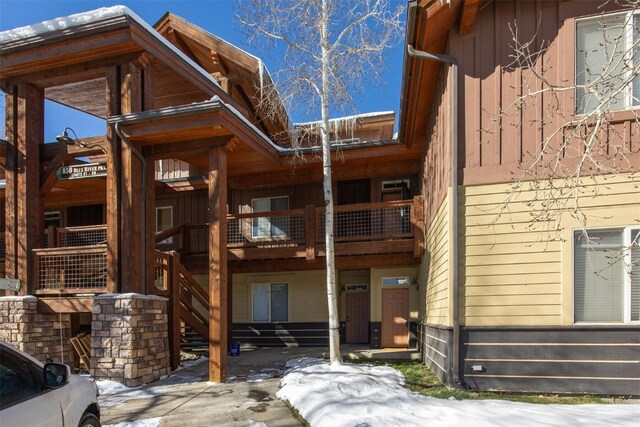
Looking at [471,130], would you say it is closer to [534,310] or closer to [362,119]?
[534,310]

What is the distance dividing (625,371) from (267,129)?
11.2 m

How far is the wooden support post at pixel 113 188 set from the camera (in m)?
8.27

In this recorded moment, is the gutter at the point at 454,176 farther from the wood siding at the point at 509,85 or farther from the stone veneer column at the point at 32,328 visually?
the stone veneer column at the point at 32,328

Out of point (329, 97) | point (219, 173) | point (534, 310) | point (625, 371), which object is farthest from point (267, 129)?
point (625, 371)

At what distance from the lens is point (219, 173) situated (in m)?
8.44

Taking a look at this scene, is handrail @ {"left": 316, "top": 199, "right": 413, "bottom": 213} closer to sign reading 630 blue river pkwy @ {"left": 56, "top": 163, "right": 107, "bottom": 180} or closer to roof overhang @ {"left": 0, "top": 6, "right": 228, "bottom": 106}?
sign reading 630 blue river pkwy @ {"left": 56, "top": 163, "right": 107, "bottom": 180}

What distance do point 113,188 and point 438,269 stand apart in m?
6.35

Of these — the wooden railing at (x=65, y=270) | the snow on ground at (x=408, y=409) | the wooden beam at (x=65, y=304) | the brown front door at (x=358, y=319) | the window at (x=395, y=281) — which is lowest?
the brown front door at (x=358, y=319)

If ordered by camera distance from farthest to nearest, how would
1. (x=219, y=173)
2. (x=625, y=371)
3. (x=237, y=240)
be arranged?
(x=237, y=240), (x=219, y=173), (x=625, y=371)

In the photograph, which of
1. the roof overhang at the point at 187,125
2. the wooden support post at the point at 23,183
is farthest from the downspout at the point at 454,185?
the wooden support post at the point at 23,183

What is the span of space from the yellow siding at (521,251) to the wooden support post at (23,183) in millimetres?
8463

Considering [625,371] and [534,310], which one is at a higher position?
[534,310]

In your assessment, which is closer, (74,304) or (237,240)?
(74,304)

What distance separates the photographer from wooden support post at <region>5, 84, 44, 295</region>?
8969 mm
